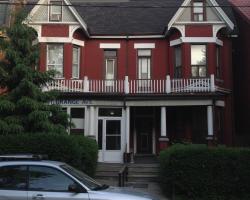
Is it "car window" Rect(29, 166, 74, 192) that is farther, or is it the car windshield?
the car windshield

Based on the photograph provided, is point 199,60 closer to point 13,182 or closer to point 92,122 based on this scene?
point 92,122

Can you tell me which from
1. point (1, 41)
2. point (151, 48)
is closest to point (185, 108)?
point (151, 48)

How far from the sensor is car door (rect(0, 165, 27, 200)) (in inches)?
362

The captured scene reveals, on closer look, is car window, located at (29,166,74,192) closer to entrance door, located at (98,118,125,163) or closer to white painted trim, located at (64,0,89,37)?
entrance door, located at (98,118,125,163)

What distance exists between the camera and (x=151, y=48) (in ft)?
91.5

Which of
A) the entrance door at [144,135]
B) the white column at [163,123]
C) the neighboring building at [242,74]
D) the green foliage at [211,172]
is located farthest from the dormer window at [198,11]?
the green foliage at [211,172]

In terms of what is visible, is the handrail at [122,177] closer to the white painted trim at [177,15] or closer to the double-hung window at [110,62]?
the double-hung window at [110,62]

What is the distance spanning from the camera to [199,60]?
87.4 ft

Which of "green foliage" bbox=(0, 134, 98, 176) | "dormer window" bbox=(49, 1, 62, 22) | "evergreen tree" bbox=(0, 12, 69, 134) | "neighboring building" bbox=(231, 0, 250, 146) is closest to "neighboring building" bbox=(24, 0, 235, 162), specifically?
"dormer window" bbox=(49, 1, 62, 22)

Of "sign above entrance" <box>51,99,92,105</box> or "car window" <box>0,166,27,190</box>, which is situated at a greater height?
"sign above entrance" <box>51,99,92,105</box>

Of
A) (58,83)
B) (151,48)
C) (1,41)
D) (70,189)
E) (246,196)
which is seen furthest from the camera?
(151,48)

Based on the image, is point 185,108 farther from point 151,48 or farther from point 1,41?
point 1,41

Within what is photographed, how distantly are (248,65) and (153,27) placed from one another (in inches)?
227

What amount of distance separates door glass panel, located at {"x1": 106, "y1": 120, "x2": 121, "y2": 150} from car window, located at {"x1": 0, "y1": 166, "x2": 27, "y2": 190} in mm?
16089
